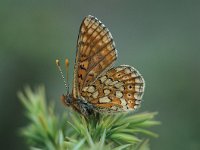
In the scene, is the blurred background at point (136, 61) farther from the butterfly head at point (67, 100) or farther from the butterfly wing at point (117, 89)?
the butterfly head at point (67, 100)

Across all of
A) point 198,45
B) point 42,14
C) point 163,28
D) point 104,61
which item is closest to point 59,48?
point 42,14

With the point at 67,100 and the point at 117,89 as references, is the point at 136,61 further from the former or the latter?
the point at 67,100

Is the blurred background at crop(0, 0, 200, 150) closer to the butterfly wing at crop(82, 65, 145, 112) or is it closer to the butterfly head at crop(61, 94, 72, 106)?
the butterfly wing at crop(82, 65, 145, 112)

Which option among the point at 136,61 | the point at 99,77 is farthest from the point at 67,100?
the point at 136,61

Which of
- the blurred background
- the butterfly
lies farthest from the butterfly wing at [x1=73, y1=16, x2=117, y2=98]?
the blurred background

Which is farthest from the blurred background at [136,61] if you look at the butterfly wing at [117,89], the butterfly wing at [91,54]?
the butterfly wing at [91,54]

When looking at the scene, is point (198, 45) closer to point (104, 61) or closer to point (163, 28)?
point (163, 28)
